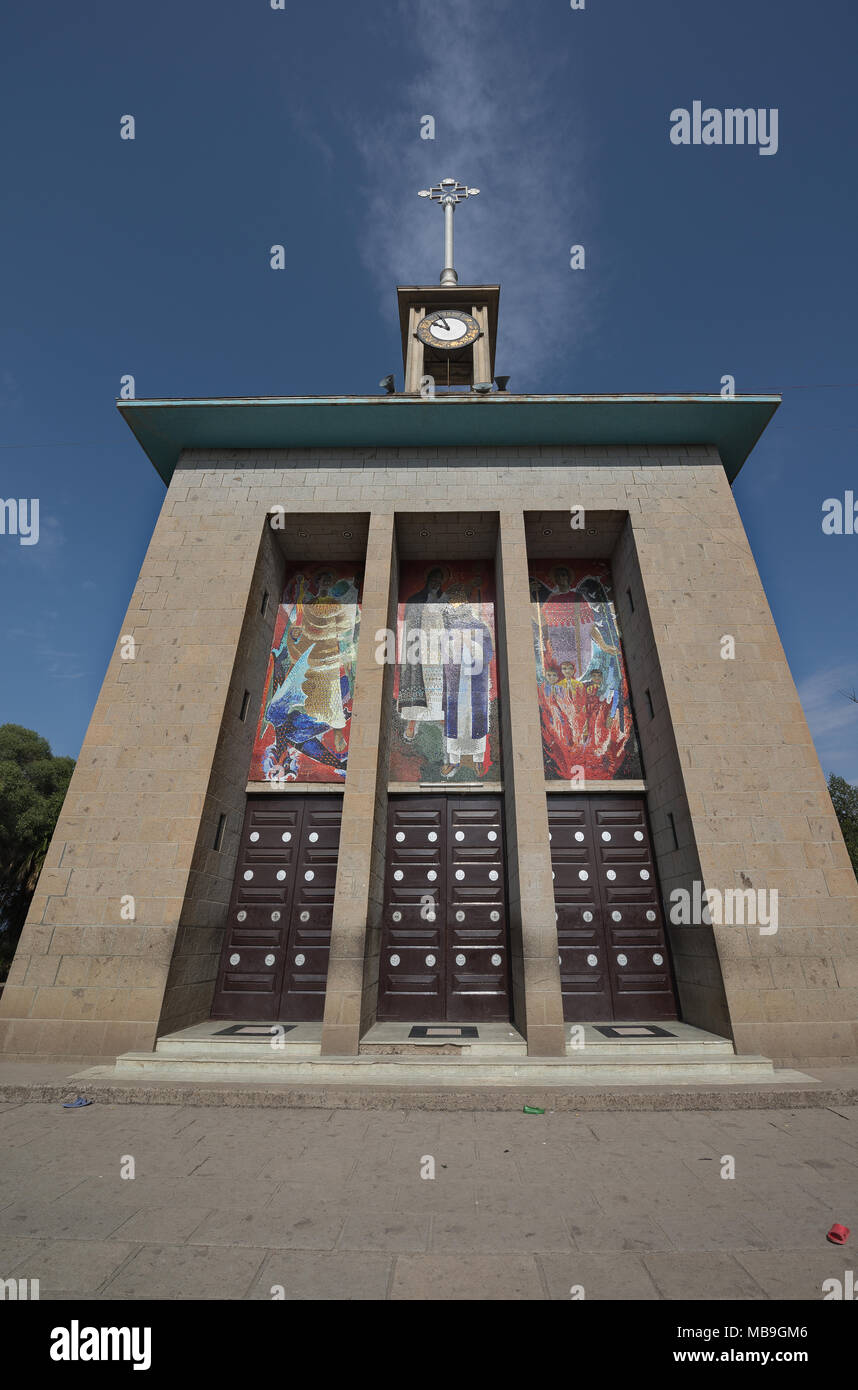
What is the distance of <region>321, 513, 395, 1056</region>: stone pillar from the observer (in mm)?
7797

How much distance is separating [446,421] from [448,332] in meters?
7.35

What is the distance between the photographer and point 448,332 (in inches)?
663

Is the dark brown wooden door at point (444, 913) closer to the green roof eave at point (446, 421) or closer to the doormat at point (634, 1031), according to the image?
the doormat at point (634, 1031)

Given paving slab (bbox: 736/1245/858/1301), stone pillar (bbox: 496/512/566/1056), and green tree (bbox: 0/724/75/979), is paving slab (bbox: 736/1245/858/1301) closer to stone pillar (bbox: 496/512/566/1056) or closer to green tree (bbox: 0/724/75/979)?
stone pillar (bbox: 496/512/566/1056)

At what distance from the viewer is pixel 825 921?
815 centimetres

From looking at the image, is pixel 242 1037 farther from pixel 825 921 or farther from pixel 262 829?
pixel 825 921

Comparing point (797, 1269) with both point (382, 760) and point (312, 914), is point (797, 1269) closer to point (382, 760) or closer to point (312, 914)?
point (382, 760)

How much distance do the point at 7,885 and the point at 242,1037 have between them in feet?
60.1

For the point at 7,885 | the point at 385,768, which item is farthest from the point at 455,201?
the point at 7,885

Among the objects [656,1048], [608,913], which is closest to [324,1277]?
[656,1048]

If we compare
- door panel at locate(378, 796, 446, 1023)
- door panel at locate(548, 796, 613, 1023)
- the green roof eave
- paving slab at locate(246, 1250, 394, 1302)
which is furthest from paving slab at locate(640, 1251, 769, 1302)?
the green roof eave

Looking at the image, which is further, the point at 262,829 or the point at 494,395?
the point at 494,395

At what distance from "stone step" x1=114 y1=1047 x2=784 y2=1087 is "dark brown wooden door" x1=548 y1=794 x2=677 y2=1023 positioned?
7.17 ft

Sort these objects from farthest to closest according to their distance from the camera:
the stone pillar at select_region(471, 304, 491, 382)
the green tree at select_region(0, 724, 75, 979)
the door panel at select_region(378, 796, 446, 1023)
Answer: the green tree at select_region(0, 724, 75, 979), the stone pillar at select_region(471, 304, 491, 382), the door panel at select_region(378, 796, 446, 1023)
